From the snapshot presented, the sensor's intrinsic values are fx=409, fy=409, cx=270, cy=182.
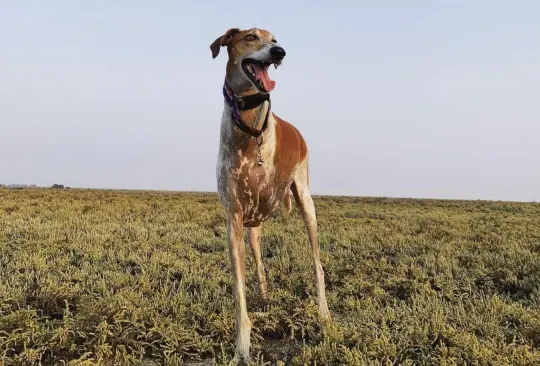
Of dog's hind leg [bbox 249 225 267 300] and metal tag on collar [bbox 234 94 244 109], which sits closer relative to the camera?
metal tag on collar [bbox 234 94 244 109]

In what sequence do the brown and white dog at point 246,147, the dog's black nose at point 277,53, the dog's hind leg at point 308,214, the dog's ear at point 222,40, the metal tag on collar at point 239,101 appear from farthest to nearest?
the dog's hind leg at point 308,214 < the dog's ear at point 222,40 < the metal tag on collar at point 239,101 < the brown and white dog at point 246,147 < the dog's black nose at point 277,53

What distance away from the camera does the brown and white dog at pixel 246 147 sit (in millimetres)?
3383

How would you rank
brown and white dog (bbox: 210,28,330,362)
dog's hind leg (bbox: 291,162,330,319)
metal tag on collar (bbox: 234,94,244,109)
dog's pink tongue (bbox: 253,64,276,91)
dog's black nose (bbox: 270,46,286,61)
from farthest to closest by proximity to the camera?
1. dog's hind leg (bbox: 291,162,330,319)
2. metal tag on collar (bbox: 234,94,244,109)
3. brown and white dog (bbox: 210,28,330,362)
4. dog's pink tongue (bbox: 253,64,276,91)
5. dog's black nose (bbox: 270,46,286,61)

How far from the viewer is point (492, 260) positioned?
24.6 feet

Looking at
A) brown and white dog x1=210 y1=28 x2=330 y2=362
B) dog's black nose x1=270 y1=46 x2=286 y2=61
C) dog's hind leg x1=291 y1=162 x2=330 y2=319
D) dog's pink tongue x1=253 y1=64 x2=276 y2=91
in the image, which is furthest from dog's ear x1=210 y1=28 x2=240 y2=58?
dog's hind leg x1=291 y1=162 x2=330 y2=319

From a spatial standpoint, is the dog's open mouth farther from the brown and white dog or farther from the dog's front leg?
the dog's front leg

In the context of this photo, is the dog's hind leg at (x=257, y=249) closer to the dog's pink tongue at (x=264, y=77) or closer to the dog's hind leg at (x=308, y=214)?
the dog's hind leg at (x=308, y=214)

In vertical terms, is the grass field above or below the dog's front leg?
below

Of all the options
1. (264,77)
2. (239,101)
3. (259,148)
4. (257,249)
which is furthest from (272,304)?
(264,77)

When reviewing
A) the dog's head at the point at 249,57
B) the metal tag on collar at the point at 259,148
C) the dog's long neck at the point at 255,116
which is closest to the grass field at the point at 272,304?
the metal tag on collar at the point at 259,148

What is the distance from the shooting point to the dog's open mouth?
10.8ft

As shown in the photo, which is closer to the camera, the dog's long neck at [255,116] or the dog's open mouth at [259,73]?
the dog's open mouth at [259,73]

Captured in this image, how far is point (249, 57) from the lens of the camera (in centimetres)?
334

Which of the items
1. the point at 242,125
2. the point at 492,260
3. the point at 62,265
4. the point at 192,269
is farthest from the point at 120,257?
the point at 492,260
